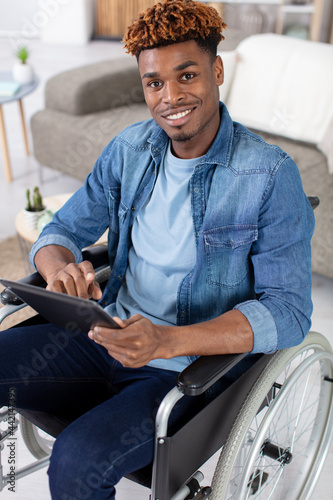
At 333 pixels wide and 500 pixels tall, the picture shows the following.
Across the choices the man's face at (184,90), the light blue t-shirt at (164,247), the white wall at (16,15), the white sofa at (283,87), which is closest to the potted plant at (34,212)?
the light blue t-shirt at (164,247)

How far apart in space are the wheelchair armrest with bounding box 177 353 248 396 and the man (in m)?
0.03

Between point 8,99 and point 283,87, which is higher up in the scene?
point 283,87

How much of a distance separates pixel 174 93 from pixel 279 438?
1.06 meters

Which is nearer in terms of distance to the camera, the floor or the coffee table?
the floor

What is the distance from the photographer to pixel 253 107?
2.75 metres

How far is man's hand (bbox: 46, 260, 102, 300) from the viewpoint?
43.5 inches

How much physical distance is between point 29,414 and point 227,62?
6.92ft

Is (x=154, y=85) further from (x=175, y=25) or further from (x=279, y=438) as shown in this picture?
(x=279, y=438)

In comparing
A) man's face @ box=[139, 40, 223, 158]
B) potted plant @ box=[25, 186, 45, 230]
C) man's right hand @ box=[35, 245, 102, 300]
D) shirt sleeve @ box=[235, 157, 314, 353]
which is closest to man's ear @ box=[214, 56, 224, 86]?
man's face @ box=[139, 40, 223, 158]

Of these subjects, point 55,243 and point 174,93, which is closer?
point 174,93

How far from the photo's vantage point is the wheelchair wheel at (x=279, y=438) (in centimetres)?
105

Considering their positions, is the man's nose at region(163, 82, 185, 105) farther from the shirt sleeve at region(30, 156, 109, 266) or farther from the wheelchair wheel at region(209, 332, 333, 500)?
the wheelchair wheel at region(209, 332, 333, 500)

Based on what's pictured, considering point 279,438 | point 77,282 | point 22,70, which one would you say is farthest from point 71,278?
point 22,70

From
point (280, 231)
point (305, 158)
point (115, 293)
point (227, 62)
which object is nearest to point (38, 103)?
point (227, 62)
